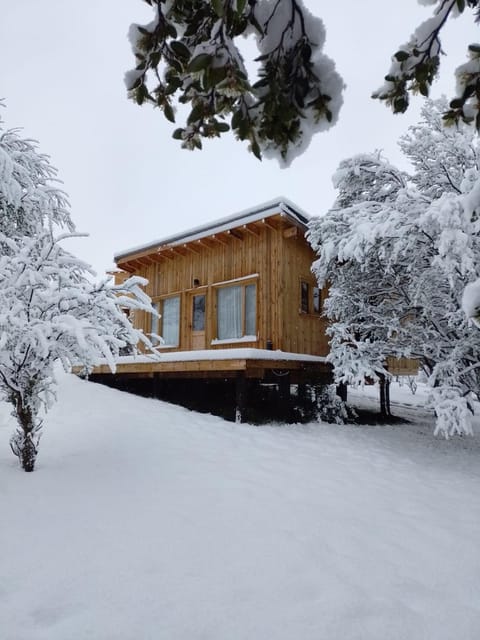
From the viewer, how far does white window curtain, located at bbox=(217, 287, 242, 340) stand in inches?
424

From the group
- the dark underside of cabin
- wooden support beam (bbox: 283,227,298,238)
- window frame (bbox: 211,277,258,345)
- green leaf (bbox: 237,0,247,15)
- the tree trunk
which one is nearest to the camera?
green leaf (bbox: 237,0,247,15)

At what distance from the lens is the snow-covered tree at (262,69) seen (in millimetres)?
1588

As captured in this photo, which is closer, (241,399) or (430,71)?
(430,71)

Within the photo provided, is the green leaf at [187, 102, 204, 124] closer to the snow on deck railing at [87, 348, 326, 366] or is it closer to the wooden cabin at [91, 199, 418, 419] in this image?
the snow on deck railing at [87, 348, 326, 366]

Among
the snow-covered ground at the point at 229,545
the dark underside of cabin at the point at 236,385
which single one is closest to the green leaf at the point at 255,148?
the snow-covered ground at the point at 229,545

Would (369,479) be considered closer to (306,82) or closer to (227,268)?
(306,82)

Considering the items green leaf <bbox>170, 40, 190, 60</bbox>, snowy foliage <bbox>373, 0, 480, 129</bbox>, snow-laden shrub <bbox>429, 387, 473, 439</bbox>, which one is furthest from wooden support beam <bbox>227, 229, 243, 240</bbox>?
green leaf <bbox>170, 40, 190, 60</bbox>

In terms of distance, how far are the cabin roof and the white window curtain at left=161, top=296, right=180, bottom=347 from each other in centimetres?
183

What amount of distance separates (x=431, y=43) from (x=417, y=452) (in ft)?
22.5

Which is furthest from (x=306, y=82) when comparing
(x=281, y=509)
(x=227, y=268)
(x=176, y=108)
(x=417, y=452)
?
(x=227, y=268)

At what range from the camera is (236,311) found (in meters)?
10.8

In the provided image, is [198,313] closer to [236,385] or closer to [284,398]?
[236,385]

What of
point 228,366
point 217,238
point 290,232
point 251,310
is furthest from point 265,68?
point 217,238

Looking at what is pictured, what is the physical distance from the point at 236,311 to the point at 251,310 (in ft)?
1.82
